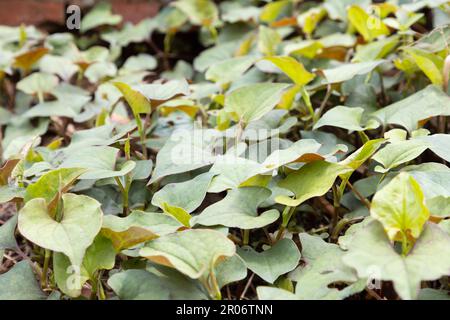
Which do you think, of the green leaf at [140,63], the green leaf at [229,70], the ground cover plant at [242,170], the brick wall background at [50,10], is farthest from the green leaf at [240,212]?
the brick wall background at [50,10]

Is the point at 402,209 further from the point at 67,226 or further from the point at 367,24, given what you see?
the point at 367,24

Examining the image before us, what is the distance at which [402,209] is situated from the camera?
0.81 m

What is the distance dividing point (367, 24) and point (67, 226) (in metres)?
1.08

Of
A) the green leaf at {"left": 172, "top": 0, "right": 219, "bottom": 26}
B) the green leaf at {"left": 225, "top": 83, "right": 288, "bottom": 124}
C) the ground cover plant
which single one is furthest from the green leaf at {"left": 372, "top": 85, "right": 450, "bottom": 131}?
the green leaf at {"left": 172, "top": 0, "right": 219, "bottom": 26}

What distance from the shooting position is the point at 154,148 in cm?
134

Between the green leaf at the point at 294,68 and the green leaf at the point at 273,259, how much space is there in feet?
1.57

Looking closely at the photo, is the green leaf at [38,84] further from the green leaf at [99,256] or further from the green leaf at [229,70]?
the green leaf at [99,256]

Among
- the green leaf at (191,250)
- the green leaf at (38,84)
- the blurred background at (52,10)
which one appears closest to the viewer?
the green leaf at (191,250)

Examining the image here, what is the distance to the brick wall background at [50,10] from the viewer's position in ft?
7.67

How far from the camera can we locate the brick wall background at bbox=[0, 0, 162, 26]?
2338 mm

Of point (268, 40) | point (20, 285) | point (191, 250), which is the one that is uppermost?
point (268, 40)

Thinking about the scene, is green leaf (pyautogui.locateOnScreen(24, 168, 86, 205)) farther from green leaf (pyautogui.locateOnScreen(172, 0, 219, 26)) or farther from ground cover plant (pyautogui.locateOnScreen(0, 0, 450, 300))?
green leaf (pyautogui.locateOnScreen(172, 0, 219, 26))

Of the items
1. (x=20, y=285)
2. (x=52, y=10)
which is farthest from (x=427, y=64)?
(x=52, y=10)

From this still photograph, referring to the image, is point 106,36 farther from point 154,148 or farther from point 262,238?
point 262,238
